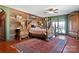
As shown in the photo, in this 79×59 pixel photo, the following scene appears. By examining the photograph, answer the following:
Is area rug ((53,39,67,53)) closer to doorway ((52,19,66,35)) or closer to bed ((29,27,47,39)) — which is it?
doorway ((52,19,66,35))

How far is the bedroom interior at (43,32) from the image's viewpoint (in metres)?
2.04

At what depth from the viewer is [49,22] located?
2.15 meters

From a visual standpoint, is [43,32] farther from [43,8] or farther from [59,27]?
[43,8]

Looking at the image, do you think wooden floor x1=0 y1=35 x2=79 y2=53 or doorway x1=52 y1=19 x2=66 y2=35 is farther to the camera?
doorway x1=52 y1=19 x2=66 y2=35

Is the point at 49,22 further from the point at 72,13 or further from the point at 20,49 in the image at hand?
the point at 20,49

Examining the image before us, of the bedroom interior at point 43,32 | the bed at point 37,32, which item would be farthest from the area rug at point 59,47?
the bed at point 37,32

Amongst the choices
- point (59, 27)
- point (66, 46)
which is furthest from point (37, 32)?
point (66, 46)

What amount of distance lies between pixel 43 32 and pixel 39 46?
0.30m

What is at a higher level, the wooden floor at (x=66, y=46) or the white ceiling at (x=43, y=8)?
the white ceiling at (x=43, y=8)

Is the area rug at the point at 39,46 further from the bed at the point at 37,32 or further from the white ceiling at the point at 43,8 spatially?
the white ceiling at the point at 43,8

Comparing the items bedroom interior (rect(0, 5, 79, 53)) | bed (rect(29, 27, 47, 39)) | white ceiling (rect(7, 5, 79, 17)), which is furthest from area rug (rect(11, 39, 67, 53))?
white ceiling (rect(7, 5, 79, 17))

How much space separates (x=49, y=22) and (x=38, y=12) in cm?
30

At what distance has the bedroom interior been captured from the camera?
2.04m
